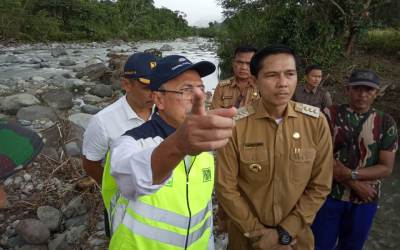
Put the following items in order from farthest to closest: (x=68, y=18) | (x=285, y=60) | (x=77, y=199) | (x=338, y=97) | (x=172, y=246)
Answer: (x=68, y=18) → (x=338, y=97) → (x=77, y=199) → (x=285, y=60) → (x=172, y=246)

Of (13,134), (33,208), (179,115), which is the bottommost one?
(33,208)

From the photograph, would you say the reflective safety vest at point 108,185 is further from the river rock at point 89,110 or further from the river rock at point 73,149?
the river rock at point 89,110

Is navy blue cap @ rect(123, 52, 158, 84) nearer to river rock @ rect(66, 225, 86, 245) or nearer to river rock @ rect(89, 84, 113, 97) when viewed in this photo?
river rock @ rect(66, 225, 86, 245)

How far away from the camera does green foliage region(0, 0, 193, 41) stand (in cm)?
2556

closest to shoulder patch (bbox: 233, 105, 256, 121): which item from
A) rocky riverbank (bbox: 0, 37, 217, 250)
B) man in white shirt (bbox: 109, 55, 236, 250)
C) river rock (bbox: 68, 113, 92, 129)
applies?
man in white shirt (bbox: 109, 55, 236, 250)

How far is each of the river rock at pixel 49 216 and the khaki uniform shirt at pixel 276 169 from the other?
2.49 m

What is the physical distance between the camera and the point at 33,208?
4352mm

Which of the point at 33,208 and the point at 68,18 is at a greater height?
the point at 68,18

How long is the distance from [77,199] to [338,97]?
8739 mm

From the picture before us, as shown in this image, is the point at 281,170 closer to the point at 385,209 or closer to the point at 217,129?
the point at 217,129

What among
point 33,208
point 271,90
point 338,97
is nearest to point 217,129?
point 271,90

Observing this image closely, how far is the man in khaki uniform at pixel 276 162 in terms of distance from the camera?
2303mm

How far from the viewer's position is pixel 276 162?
91.0 inches

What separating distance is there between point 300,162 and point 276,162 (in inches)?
6.2
